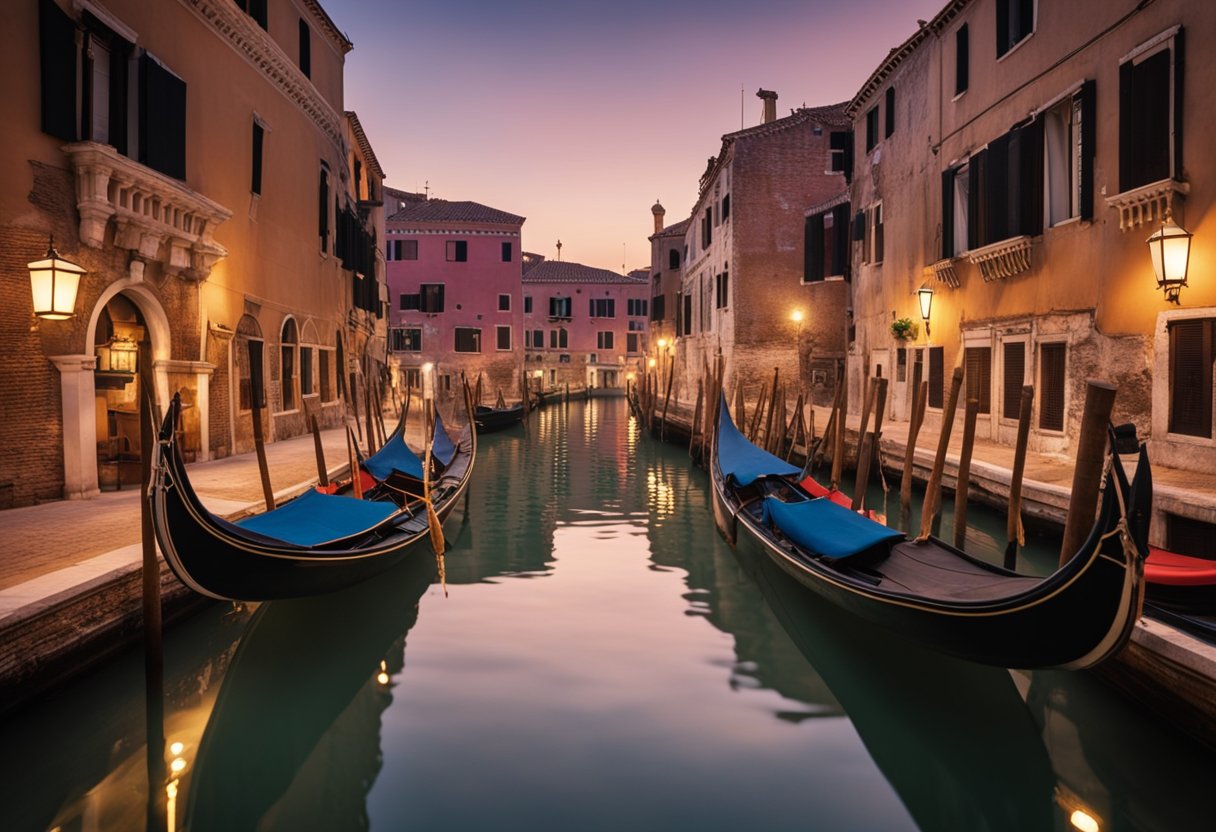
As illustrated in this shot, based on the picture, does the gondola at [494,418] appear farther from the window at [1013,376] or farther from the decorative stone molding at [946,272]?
the window at [1013,376]

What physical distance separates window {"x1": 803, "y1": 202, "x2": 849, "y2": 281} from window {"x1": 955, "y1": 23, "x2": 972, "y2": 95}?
513 cm

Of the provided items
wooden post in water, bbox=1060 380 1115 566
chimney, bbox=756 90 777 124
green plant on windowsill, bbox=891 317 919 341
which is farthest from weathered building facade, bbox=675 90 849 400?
wooden post in water, bbox=1060 380 1115 566

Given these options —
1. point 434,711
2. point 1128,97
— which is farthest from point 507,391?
point 434,711

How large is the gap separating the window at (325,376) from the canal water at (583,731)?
8578 mm

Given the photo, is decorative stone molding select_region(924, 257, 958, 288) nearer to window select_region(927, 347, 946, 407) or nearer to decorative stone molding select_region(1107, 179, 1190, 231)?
window select_region(927, 347, 946, 407)

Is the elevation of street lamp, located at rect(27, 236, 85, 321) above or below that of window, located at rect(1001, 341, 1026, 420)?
above

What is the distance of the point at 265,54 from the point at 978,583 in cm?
1028

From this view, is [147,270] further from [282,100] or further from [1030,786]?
[1030,786]

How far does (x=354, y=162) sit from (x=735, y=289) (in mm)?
8953

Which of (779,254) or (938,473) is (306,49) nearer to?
(938,473)

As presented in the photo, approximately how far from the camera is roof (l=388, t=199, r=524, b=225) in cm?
3108

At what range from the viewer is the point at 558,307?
43719 mm

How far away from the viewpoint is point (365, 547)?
5574 millimetres

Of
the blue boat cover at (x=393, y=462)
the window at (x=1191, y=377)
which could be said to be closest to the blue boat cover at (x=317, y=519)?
the blue boat cover at (x=393, y=462)
